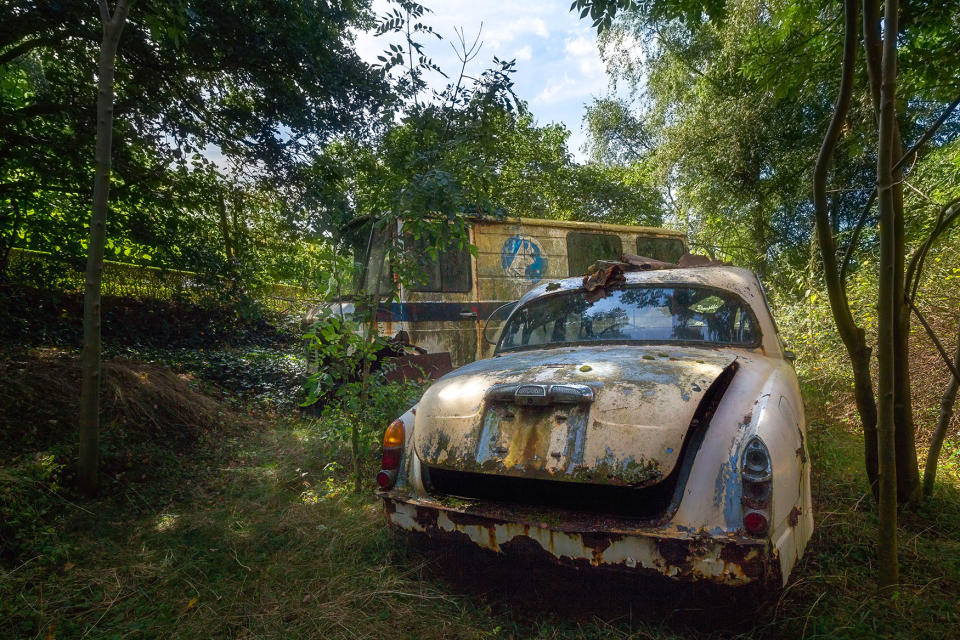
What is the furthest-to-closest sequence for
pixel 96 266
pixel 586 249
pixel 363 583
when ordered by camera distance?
pixel 586 249 < pixel 96 266 < pixel 363 583

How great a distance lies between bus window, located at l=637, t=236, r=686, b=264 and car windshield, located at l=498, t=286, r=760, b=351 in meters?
6.39

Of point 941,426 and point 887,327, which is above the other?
point 887,327

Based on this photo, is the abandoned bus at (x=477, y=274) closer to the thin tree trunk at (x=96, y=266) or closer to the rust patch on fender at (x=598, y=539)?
the thin tree trunk at (x=96, y=266)

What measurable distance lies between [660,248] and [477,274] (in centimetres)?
409

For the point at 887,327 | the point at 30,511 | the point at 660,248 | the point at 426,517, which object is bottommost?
the point at 30,511

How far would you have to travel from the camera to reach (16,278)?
711 cm

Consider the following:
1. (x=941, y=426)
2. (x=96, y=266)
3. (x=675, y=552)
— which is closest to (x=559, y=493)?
(x=675, y=552)

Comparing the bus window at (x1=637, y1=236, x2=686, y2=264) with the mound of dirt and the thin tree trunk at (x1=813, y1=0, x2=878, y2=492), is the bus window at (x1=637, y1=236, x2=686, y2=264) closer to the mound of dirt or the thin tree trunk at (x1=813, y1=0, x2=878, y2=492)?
the thin tree trunk at (x1=813, y1=0, x2=878, y2=492)

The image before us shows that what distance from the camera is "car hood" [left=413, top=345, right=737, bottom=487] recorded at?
200 centimetres

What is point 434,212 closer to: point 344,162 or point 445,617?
point 445,617

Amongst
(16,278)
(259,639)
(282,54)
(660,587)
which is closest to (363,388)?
(259,639)

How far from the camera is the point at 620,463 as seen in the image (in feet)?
6.50

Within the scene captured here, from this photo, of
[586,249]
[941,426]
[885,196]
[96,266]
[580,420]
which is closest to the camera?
[580,420]

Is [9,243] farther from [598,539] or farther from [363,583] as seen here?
[598,539]
